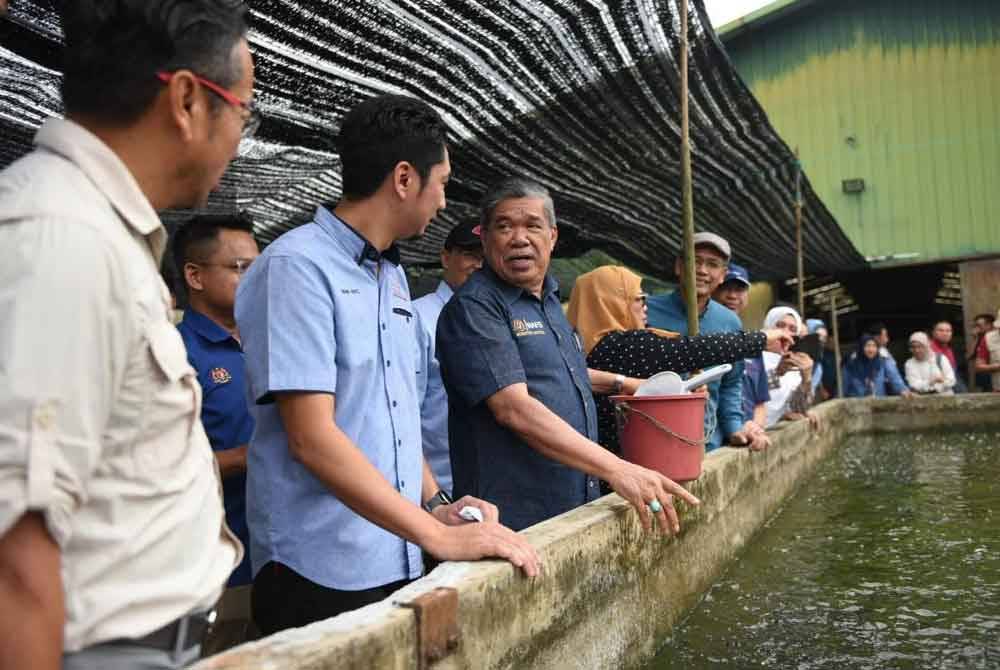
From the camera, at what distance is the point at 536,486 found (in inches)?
120

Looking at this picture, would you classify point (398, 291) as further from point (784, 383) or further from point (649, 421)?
point (784, 383)

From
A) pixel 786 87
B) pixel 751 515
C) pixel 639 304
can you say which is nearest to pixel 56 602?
pixel 639 304

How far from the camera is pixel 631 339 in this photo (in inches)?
147

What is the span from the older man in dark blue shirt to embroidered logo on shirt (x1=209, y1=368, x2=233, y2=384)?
63 centimetres

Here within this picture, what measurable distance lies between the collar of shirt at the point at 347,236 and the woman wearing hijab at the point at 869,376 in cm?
1281

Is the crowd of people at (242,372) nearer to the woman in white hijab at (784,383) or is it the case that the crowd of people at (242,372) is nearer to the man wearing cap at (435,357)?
the man wearing cap at (435,357)

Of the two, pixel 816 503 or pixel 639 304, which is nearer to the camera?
pixel 639 304

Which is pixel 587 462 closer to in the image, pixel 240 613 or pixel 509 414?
pixel 509 414

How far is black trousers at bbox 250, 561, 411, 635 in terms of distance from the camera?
2.03 m

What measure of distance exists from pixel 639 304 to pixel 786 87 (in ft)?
45.3

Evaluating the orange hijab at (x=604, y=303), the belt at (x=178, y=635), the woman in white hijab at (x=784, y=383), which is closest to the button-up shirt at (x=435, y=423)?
the orange hijab at (x=604, y=303)

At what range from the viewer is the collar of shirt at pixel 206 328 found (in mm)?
2848

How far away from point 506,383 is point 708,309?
105 inches

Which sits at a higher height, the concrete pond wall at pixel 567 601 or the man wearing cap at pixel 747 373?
the man wearing cap at pixel 747 373
